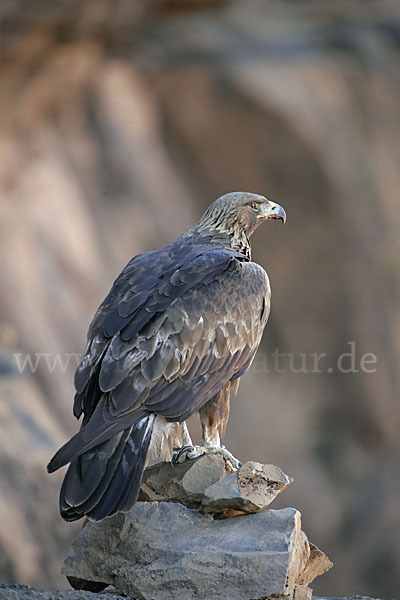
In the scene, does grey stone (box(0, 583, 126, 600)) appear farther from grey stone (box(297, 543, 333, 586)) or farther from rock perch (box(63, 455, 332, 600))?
grey stone (box(297, 543, 333, 586))

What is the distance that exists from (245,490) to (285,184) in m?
8.81

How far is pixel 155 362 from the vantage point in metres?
5.12

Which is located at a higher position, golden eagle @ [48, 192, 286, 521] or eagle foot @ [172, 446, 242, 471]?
golden eagle @ [48, 192, 286, 521]

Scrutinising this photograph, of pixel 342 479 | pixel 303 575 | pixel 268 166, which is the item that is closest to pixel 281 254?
pixel 268 166

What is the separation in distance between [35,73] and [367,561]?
795cm

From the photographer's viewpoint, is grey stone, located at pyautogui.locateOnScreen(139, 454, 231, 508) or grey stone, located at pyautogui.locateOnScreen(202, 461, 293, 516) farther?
grey stone, located at pyautogui.locateOnScreen(139, 454, 231, 508)

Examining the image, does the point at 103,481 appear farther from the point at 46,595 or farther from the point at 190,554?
the point at 46,595

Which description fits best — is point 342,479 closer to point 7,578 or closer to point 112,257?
point 112,257

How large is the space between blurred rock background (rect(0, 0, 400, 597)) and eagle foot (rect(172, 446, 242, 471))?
6.36 m

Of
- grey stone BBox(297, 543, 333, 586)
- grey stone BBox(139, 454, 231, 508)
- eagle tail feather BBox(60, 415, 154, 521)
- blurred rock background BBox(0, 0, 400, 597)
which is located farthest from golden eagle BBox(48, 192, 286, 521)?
blurred rock background BBox(0, 0, 400, 597)

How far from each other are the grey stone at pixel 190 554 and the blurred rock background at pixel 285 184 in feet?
22.5

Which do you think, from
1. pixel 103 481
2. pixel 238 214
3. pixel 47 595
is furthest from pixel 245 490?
pixel 238 214

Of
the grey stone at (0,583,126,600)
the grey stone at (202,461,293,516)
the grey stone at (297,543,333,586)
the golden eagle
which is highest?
the golden eagle

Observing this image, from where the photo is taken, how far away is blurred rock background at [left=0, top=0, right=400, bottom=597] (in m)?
12.5
